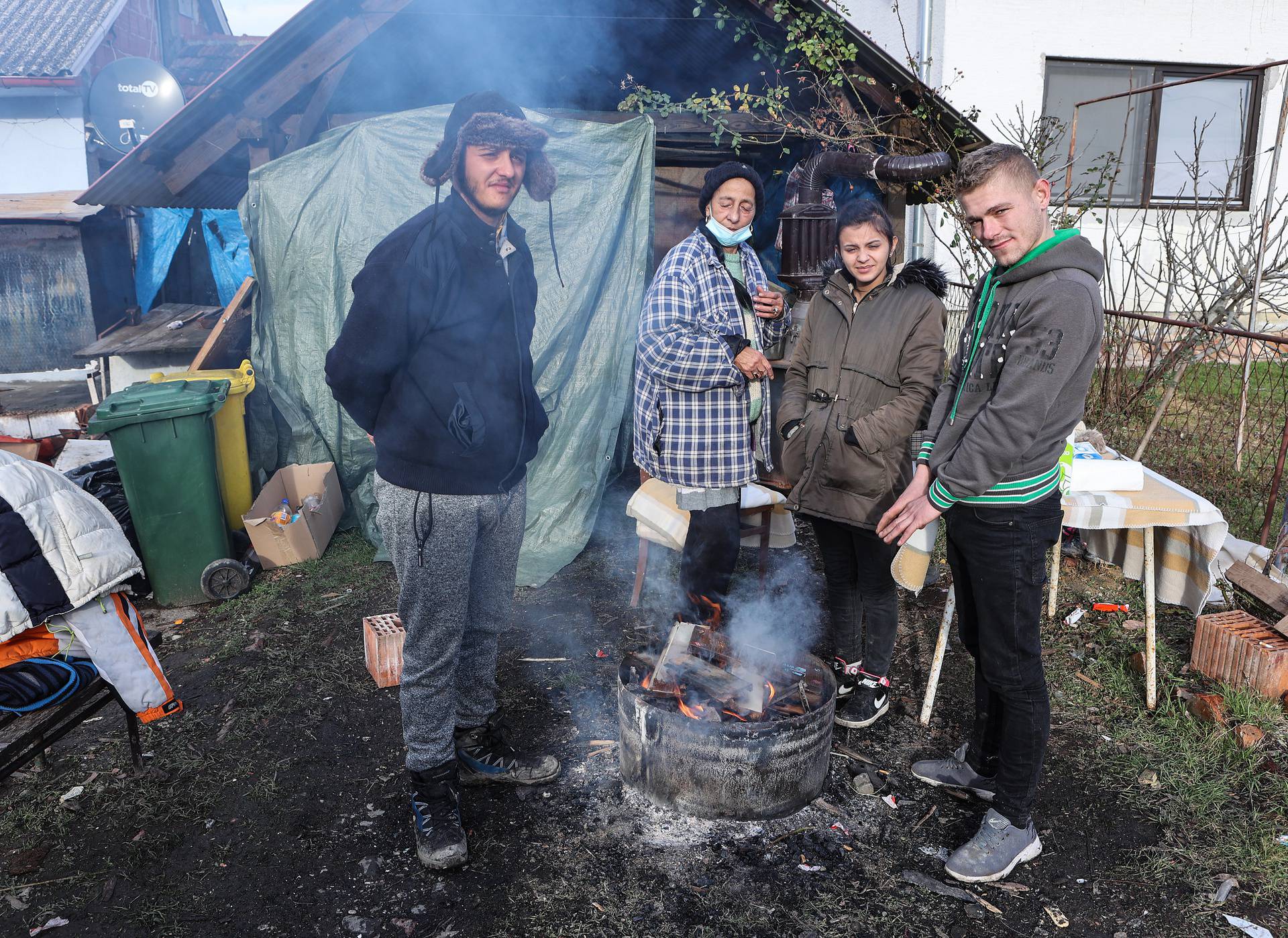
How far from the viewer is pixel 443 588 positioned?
2.79m

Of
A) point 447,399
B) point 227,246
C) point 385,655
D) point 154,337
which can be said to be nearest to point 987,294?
point 447,399

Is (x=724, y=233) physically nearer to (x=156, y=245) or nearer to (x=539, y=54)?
(x=539, y=54)

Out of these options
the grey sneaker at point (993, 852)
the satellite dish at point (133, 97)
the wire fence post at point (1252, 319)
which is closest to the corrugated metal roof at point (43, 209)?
the satellite dish at point (133, 97)

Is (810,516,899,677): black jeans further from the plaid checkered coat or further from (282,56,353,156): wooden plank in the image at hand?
(282,56,353,156): wooden plank

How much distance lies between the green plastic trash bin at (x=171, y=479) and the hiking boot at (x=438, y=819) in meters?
3.03

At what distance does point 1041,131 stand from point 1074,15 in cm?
407

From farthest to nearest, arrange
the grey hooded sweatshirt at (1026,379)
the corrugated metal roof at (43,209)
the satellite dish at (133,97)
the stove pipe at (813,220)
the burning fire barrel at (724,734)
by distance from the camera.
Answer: the satellite dish at (133,97)
the corrugated metal roof at (43,209)
the stove pipe at (813,220)
the burning fire barrel at (724,734)
the grey hooded sweatshirt at (1026,379)

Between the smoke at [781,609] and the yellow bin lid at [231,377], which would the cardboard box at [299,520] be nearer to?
the yellow bin lid at [231,377]

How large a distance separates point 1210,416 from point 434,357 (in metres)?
5.10

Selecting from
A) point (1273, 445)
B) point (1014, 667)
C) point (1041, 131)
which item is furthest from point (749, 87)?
point (1014, 667)

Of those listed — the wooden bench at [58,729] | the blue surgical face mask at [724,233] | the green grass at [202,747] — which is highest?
the blue surgical face mask at [724,233]

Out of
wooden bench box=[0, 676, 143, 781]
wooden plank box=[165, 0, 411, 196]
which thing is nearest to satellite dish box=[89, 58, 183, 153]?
wooden plank box=[165, 0, 411, 196]

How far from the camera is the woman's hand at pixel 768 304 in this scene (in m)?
3.89

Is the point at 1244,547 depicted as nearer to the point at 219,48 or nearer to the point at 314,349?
the point at 314,349
